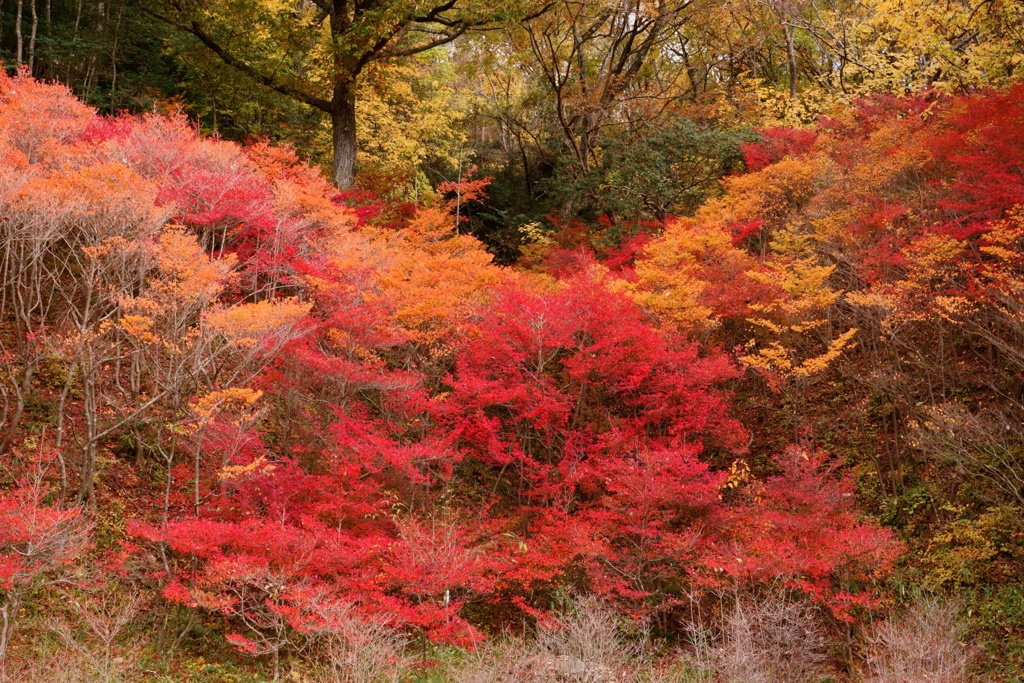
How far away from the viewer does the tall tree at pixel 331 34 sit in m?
18.7

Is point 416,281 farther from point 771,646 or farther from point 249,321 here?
point 771,646

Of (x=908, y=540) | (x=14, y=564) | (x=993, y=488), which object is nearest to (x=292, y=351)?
(x=14, y=564)

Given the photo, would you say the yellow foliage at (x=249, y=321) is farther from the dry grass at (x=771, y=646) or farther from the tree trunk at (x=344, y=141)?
the tree trunk at (x=344, y=141)

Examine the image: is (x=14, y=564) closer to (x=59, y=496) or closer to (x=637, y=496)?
(x=59, y=496)

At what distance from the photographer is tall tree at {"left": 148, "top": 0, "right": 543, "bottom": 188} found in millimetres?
18688

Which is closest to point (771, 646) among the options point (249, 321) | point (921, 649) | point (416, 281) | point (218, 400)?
point (921, 649)

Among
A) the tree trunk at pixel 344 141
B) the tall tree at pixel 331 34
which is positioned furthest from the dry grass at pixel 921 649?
the tree trunk at pixel 344 141

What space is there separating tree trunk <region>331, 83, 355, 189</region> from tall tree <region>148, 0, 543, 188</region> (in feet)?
0.09

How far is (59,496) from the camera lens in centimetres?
1182

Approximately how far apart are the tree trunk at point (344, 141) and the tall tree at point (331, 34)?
0.03 m

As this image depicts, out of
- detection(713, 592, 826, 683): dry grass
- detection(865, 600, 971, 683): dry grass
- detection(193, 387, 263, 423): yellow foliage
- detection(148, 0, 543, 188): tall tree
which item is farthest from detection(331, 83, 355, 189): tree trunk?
detection(865, 600, 971, 683): dry grass

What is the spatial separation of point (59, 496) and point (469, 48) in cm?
2078

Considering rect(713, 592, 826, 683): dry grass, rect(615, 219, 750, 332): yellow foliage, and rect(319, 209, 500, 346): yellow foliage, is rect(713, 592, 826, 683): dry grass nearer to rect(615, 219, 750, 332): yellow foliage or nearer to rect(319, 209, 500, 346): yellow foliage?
rect(615, 219, 750, 332): yellow foliage

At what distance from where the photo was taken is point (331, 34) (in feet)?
66.9
